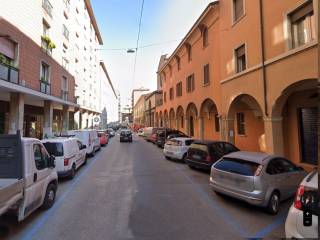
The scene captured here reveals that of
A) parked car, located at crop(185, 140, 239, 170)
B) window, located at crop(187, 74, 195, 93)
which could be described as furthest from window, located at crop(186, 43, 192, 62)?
parked car, located at crop(185, 140, 239, 170)

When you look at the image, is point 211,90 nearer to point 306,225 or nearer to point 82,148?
point 82,148

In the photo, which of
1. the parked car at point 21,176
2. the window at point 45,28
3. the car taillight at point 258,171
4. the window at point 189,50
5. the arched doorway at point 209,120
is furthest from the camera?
the window at point 189,50

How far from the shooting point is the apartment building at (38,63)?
1303 centimetres

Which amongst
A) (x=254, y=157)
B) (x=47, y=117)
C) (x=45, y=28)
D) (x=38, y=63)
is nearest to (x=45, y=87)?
(x=38, y=63)

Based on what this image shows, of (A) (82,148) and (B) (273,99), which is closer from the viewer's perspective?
(B) (273,99)

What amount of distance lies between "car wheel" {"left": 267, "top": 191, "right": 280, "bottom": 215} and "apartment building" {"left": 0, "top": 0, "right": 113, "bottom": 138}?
37.3ft

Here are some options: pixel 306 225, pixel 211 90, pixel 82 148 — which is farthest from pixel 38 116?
pixel 306 225

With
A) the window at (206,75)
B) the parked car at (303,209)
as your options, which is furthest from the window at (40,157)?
the window at (206,75)

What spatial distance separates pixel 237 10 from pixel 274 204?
36.9ft

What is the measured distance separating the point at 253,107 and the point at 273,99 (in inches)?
147

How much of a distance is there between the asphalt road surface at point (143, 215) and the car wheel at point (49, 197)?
16 cm

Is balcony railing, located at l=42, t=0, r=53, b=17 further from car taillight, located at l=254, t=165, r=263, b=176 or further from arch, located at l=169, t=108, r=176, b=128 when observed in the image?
car taillight, located at l=254, t=165, r=263, b=176

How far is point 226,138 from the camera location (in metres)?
14.2

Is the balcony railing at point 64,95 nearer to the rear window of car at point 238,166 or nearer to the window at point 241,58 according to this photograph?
the window at point 241,58
